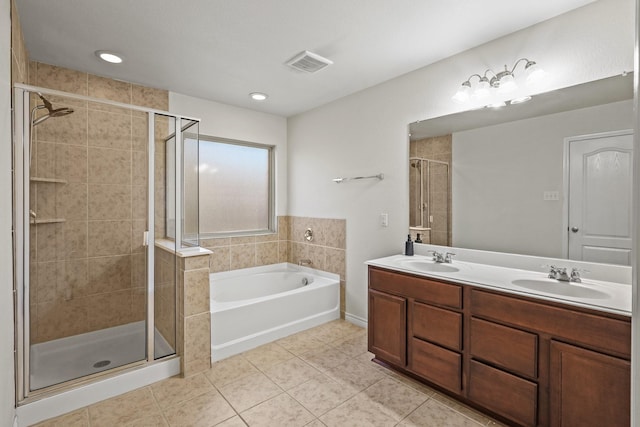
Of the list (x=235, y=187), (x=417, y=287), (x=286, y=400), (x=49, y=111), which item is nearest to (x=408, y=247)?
(x=417, y=287)

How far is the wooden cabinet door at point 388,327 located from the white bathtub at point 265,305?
891 mm

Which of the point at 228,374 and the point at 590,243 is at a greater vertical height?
the point at 590,243

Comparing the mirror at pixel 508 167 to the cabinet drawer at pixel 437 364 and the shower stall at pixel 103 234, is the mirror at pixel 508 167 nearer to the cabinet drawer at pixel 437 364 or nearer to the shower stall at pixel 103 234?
the cabinet drawer at pixel 437 364

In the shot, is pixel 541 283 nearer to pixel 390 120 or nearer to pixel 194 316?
pixel 390 120

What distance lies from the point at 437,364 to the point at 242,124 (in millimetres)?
3237

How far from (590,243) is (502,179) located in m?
0.65

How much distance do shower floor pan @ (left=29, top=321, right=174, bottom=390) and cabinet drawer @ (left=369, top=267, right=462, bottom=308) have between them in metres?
1.71

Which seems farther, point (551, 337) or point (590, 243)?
point (590, 243)

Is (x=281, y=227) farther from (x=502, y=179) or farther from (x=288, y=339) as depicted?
(x=502, y=179)

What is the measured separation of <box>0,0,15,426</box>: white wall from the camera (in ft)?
4.56

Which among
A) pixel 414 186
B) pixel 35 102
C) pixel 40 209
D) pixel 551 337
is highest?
pixel 35 102

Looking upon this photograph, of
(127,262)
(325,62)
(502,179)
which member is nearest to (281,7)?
(325,62)

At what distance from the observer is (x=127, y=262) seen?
2.50m

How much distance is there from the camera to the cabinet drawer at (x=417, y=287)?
1916mm
